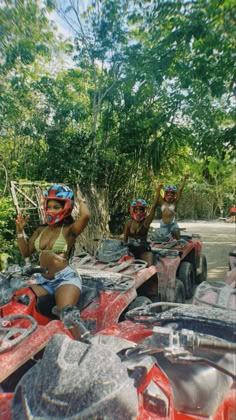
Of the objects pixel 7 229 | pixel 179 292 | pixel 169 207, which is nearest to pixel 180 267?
pixel 179 292

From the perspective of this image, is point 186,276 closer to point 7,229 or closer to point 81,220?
point 81,220

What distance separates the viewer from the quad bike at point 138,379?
1409mm

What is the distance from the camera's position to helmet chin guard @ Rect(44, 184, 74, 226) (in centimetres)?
346

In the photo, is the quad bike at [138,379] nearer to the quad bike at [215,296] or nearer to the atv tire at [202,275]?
the quad bike at [215,296]

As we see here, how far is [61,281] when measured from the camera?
3355 mm

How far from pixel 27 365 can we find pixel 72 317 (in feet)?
1.43

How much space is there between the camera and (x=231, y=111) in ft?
21.1

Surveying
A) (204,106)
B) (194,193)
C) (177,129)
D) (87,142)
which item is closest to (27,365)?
(204,106)

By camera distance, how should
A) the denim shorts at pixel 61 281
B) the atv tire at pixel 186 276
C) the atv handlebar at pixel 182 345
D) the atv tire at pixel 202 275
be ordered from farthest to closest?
the atv tire at pixel 202 275 → the atv tire at pixel 186 276 → the denim shorts at pixel 61 281 → the atv handlebar at pixel 182 345

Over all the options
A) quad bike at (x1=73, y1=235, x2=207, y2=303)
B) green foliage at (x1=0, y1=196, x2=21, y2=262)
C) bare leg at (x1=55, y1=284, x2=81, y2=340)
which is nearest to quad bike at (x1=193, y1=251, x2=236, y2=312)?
bare leg at (x1=55, y1=284, x2=81, y2=340)

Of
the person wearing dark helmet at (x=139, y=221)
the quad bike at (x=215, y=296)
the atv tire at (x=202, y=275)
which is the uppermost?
the person wearing dark helmet at (x=139, y=221)

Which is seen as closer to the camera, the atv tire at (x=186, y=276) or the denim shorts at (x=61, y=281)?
the denim shorts at (x=61, y=281)

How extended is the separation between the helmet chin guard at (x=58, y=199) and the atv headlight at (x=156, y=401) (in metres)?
2.19

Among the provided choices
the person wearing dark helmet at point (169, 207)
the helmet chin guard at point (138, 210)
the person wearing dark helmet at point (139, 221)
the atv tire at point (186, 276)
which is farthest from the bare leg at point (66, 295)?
the person wearing dark helmet at point (169, 207)
